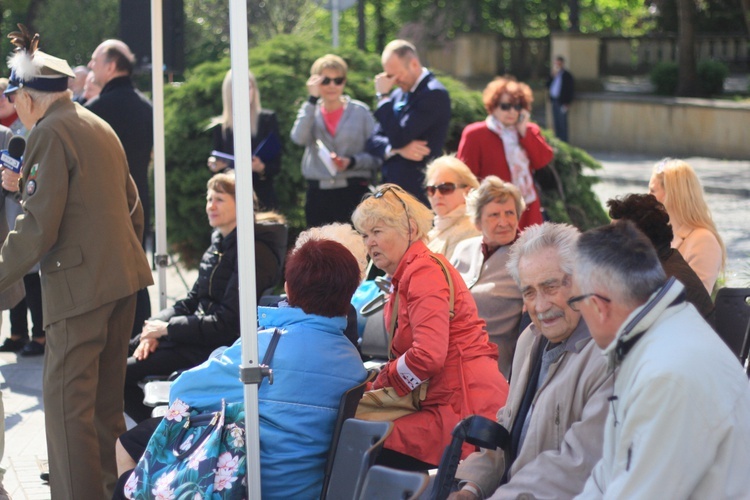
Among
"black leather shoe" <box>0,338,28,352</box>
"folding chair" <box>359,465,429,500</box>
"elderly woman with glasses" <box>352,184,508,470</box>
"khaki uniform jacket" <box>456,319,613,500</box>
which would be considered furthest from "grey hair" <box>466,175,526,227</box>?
"black leather shoe" <box>0,338,28,352</box>

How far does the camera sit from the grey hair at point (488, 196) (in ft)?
17.6

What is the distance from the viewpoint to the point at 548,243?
3660 mm

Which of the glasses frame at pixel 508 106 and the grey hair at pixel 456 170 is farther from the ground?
the glasses frame at pixel 508 106

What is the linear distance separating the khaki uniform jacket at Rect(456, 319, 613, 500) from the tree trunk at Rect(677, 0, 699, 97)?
21.1 meters

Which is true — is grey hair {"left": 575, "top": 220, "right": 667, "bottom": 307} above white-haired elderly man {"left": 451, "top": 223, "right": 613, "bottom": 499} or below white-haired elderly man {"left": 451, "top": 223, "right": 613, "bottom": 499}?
above

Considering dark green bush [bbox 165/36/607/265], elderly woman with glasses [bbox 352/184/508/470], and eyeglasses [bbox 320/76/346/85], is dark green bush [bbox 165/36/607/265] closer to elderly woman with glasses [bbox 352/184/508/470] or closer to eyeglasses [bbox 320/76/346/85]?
eyeglasses [bbox 320/76/346/85]

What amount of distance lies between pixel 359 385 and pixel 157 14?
10.5 ft

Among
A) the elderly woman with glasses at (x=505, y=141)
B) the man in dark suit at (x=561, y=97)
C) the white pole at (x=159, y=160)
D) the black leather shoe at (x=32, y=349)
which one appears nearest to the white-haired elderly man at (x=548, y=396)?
the white pole at (x=159, y=160)

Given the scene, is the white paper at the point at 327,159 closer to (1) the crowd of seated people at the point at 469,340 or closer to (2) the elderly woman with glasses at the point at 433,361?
(1) the crowd of seated people at the point at 469,340

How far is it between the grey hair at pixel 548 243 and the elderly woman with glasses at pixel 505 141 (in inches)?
140

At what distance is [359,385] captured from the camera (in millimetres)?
3641

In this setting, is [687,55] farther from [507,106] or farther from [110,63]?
[110,63]

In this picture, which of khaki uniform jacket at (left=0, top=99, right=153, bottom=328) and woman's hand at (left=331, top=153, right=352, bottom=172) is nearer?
khaki uniform jacket at (left=0, top=99, right=153, bottom=328)

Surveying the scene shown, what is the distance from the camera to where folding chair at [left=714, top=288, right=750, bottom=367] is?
14.9 feet
